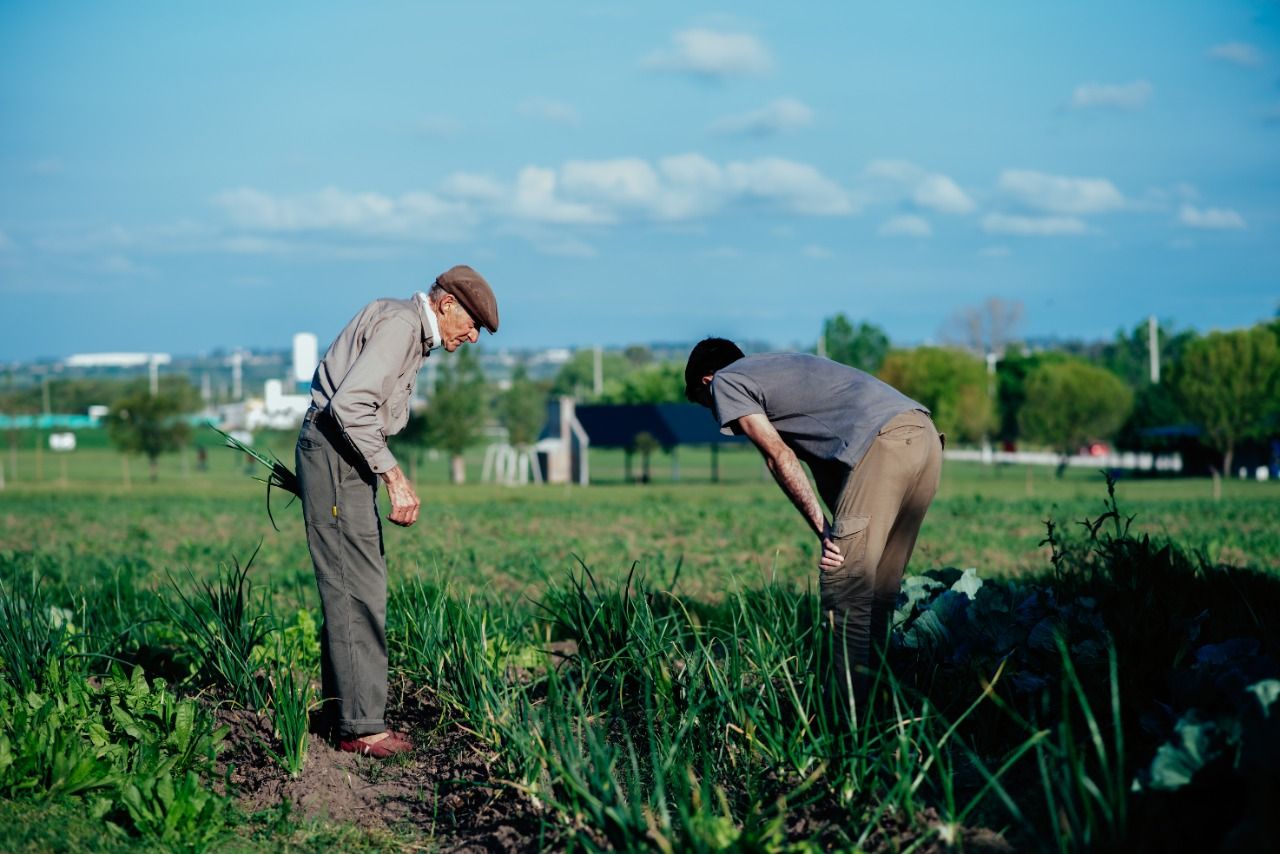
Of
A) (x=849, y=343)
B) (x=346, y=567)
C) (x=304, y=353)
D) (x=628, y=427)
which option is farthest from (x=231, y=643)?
(x=849, y=343)

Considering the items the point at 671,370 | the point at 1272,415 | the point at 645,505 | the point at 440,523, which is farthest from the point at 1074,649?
the point at 671,370

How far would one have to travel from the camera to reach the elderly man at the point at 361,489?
16.0 feet

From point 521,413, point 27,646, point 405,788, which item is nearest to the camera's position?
point 405,788

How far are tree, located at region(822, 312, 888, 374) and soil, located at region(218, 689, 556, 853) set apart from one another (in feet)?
244

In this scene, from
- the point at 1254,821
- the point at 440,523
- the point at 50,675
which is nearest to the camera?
the point at 1254,821

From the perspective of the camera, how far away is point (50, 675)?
4.93 meters

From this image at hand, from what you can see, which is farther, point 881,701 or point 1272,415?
point 1272,415

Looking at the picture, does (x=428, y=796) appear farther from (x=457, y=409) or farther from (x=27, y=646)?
(x=457, y=409)

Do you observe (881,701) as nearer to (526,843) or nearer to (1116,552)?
(1116,552)

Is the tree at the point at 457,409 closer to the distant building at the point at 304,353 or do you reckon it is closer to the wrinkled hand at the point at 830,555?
the distant building at the point at 304,353

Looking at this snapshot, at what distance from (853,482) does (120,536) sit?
52.1 feet

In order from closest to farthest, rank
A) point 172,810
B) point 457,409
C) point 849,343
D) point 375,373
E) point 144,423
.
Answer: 1. point 172,810
2. point 375,373
3. point 144,423
4. point 457,409
5. point 849,343

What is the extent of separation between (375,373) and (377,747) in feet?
4.66

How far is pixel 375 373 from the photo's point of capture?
4773mm
